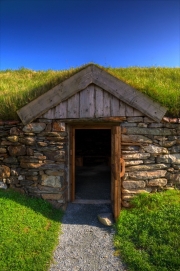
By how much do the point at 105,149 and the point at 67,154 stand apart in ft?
21.4

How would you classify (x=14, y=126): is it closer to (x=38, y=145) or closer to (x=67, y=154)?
(x=38, y=145)

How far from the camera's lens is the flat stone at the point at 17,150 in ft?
18.5

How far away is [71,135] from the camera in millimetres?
5922

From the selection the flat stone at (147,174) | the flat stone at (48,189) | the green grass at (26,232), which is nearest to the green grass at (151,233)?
the flat stone at (147,174)

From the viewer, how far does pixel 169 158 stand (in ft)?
18.0

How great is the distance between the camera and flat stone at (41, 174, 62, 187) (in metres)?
5.57

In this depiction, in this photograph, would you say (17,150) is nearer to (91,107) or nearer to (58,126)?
(58,126)

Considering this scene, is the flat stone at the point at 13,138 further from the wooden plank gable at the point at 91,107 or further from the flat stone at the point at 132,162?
the flat stone at the point at 132,162

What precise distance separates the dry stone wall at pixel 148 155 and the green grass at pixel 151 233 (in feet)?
0.94

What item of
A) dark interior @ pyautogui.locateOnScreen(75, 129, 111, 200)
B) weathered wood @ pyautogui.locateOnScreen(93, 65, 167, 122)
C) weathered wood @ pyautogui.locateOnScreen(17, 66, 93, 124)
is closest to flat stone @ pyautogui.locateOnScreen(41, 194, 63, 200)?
weathered wood @ pyautogui.locateOnScreen(17, 66, 93, 124)

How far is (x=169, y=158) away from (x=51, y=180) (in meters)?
3.21

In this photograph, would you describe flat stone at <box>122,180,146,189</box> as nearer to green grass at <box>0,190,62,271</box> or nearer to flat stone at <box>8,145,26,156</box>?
green grass at <box>0,190,62,271</box>

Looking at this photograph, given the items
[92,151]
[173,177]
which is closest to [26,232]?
[173,177]

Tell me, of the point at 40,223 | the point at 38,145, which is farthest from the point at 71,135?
the point at 40,223
